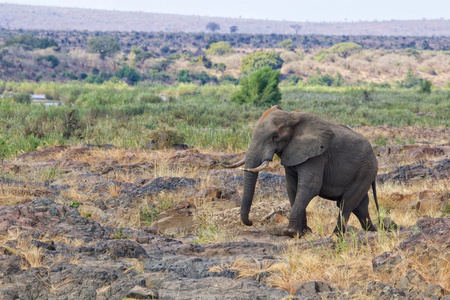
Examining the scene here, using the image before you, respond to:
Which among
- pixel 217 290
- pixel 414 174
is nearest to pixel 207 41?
pixel 414 174

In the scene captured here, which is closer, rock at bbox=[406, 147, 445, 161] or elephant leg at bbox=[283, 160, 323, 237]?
elephant leg at bbox=[283, 160, 323, 237]

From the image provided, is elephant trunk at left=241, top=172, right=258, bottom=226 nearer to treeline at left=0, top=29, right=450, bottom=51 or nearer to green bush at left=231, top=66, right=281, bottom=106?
green bush at left=231, top=66, right=281, bottom=106

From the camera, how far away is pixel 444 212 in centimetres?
841

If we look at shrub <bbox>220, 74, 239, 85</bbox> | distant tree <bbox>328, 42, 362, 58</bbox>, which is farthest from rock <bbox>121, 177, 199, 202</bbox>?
distant tree <bbox>328, 42, 362, 58</bbox>

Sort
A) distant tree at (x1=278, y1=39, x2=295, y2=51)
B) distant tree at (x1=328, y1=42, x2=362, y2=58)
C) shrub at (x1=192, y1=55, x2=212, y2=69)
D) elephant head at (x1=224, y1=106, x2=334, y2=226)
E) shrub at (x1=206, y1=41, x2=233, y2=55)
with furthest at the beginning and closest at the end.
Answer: distant tree at (x1=278, y1=39, x2=295, y2=51) → distant tree at (x1=328, y1=42, x2=362, y2=58) → shrub at (x1=206, y1=41, x2=233, y2=55) → shrub at (x1=192, y1=55, x2=212, y2=69) → elephant head at (x1=224, y1=106, x2=334, y2=226)

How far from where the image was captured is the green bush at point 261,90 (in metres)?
30.8

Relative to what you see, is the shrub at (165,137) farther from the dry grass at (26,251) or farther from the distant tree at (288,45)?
the distant tree at (288,45)

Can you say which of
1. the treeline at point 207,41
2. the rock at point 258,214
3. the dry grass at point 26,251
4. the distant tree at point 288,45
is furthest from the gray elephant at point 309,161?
the distant tree at point 288,45

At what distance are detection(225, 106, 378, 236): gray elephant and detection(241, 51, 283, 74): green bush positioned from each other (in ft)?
207

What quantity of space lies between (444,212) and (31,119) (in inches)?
601

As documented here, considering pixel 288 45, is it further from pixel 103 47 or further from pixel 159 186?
pixel 159 186

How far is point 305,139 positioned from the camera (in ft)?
22.0

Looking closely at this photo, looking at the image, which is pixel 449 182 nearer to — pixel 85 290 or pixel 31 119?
pixel 85 290

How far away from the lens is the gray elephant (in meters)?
6.67
